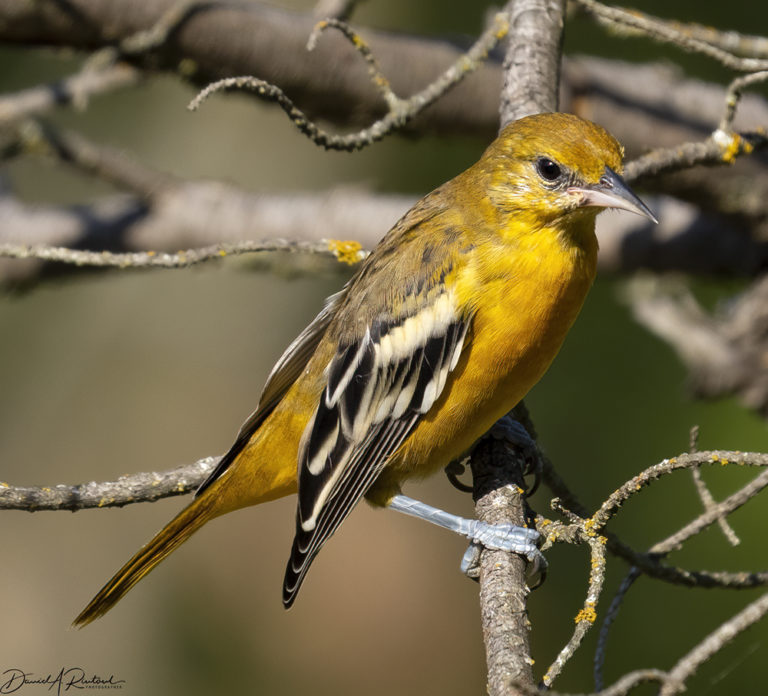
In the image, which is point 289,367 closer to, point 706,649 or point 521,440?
point 521,440

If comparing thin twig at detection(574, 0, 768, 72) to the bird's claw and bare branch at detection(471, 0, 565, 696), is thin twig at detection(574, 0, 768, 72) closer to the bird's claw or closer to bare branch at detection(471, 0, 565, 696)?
bare branch at detection(471, 0, 565, 696)

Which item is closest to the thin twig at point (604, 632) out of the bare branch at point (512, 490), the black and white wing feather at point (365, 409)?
the bare branch at point (512, 490)

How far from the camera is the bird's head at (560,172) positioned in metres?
2.88

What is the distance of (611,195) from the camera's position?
2836 millimetres

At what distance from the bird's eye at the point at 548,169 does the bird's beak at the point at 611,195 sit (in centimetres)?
7

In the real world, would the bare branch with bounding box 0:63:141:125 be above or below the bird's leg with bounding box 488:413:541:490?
above

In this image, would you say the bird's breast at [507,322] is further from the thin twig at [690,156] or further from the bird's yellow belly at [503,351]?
the thin twig at [690,156]

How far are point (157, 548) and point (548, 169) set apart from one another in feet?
5.75

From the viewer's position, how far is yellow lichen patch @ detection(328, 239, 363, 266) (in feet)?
11.0

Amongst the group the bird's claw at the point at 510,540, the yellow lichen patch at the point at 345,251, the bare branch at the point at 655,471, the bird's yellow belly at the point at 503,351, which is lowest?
the bird's claw at the point at 510,540

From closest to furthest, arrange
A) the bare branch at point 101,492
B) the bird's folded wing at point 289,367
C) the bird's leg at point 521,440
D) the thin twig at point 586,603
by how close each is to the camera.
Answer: the thin twig at point 586,603
the bare branch at point 101,492
the bird's leg at point 521,440
the bird's folded wing at point 289,367

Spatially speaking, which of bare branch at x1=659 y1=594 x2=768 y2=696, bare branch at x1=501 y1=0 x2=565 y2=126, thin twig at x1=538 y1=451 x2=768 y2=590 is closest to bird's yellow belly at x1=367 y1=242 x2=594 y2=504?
thin twig at x1=538 y1=451 x2=768 y2=590

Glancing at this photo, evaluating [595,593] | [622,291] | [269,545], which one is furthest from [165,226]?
[595,593]

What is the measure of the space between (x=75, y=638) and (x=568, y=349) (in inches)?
159
